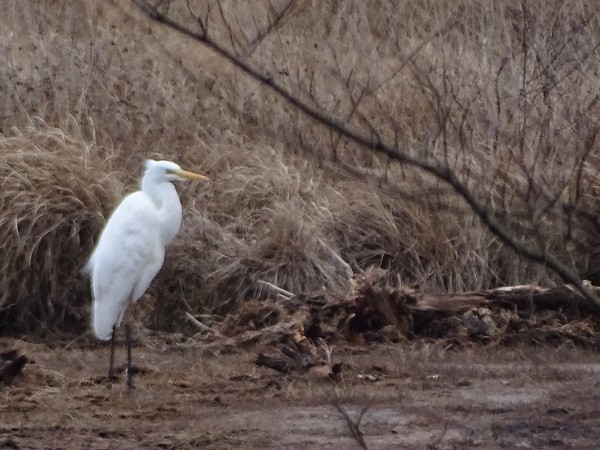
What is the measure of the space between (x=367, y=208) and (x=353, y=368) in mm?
1995

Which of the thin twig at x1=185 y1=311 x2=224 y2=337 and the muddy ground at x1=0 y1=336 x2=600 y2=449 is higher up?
the thin twig at x1=185 y1=311 x2=224 y2=337

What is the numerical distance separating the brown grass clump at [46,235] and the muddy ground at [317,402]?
643 mm

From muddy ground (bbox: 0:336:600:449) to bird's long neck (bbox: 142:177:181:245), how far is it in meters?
0.65

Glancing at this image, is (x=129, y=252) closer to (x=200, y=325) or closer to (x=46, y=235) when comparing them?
(x=200, y=325)

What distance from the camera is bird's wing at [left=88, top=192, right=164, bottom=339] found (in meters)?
6.33

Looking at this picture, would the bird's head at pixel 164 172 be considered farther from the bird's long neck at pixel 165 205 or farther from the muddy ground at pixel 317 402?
the muddy ground at pixel 317 402

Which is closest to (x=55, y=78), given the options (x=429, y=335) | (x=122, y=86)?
(x=122, y=86)

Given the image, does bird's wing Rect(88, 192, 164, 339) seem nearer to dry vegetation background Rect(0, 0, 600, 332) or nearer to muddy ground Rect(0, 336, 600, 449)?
muddy ground Rect(0, 336, 600, 449)

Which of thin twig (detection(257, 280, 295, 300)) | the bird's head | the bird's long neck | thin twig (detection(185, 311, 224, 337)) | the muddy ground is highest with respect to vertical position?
the bird's head

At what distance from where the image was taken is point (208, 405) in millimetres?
5383

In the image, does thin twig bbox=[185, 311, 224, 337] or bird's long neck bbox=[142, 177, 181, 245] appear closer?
bird's long neck bbox=[142, 177, 181, 245]

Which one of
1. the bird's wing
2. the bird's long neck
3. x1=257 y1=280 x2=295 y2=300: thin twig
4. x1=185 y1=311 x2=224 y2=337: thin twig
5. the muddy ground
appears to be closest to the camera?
the muddy ground

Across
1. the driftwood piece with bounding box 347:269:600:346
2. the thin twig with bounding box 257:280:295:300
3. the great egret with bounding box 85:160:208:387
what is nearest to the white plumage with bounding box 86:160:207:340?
the great egret with bounding box 85:160:208:387

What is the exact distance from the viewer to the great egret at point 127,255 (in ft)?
20.8
